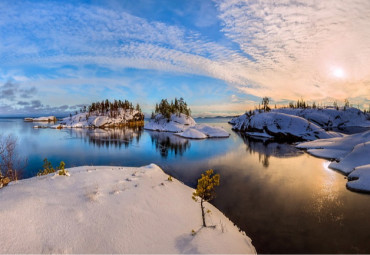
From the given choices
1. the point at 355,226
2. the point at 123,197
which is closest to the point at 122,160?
the point at 123,197

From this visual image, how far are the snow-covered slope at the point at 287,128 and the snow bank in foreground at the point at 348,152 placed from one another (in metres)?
14.6

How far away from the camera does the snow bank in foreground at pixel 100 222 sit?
633 centimetres

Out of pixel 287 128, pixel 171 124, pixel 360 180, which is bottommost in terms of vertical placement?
pixel 360 180

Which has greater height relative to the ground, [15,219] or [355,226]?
[15,219]

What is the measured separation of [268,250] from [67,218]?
31.1 feet

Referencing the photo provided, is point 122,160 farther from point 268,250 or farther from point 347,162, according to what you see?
point 347,162

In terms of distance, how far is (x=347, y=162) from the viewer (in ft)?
78.4

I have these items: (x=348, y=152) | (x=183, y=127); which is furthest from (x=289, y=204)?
(x=183, y=127)

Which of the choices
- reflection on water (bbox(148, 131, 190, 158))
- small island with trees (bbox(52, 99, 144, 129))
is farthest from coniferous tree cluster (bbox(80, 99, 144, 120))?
reflection on water (bbox(148, 131, 190, 158))

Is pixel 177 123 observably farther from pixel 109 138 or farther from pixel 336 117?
pixel 336 117

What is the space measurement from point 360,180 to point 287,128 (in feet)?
141

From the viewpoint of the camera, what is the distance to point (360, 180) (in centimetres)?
1772

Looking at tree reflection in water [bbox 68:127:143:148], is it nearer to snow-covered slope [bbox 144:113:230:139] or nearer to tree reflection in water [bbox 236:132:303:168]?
snow-covered slope [bbox 144:113:230:139]

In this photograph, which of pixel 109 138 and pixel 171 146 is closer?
pixel 171 146
